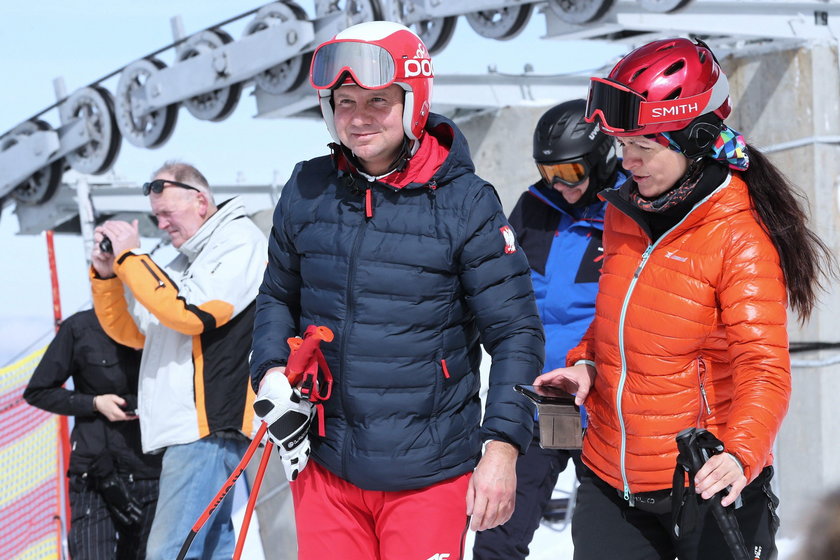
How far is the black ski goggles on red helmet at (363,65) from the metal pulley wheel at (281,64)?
6100 mm

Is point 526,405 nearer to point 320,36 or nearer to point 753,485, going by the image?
point 753,485

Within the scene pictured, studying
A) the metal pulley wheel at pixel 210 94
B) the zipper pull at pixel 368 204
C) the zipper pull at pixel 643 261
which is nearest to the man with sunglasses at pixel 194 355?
the zipper pull at pixel 368 204

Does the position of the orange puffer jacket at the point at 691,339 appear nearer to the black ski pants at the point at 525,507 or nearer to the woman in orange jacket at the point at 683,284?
the woman in orange jacket at the point at 683,284

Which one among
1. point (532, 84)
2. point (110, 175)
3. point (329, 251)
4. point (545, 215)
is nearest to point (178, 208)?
point (545, 215)

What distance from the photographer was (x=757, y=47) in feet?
19.0

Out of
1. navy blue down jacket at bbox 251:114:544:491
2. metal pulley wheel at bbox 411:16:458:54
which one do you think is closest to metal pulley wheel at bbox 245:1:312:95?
metal pulley wheel at bbox 411:16:458:54

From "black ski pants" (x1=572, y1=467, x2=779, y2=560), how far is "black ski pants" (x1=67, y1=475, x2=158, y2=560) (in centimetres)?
250

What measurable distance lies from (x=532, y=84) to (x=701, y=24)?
185cm

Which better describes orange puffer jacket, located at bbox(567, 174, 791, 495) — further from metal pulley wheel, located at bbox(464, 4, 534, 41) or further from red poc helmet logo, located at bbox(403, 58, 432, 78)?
metal pulley wheel, located at bbox(464, 4, 534, 41)

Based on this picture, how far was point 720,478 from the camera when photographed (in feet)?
6.77

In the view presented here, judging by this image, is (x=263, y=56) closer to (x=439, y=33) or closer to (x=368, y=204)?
(x=439, y=33)

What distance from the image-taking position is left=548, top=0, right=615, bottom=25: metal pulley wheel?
20.2 feet

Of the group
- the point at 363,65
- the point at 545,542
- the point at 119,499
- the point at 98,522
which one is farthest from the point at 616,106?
the point at 545,542

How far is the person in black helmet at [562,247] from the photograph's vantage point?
3.69 metres
